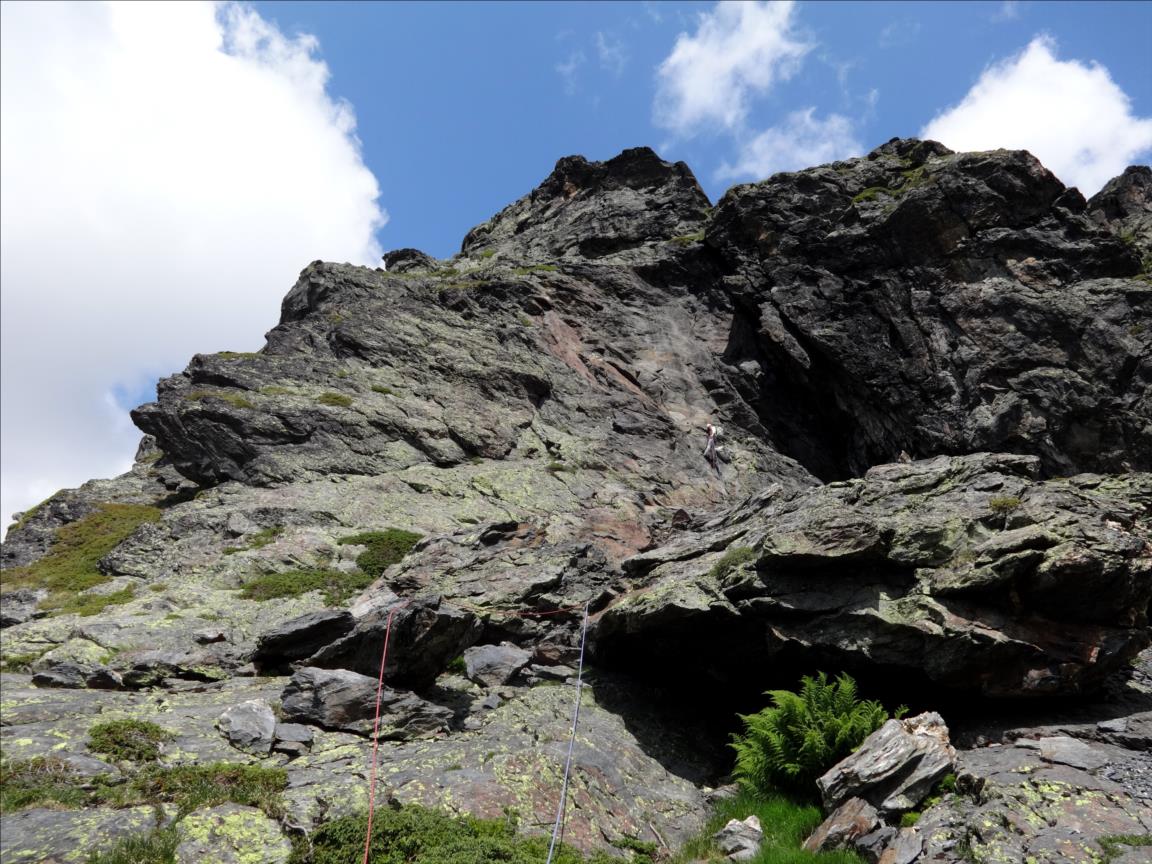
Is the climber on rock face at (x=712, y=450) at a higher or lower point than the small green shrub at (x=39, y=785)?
higher

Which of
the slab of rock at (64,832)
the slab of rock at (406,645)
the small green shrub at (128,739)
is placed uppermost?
the slab of rock at (406,645)

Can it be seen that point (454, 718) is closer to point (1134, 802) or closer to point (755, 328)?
point (1134, 802)

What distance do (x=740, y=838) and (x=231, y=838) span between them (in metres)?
8.11

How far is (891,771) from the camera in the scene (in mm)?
12820

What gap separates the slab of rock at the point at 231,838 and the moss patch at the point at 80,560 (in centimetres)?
1298

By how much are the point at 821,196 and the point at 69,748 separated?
56.4 metres

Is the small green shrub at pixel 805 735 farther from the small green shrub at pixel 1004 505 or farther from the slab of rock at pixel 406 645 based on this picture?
the slab of rock at pixel 406 645

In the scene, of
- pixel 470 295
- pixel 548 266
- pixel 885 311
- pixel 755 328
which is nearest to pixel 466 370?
pixel 470 295

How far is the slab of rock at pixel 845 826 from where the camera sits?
39.3 ft

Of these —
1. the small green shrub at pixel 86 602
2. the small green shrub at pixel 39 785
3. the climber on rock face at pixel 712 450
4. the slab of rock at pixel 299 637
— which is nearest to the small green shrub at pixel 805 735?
the slab of rock at pixel 299 637

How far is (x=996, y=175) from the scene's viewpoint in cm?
4953

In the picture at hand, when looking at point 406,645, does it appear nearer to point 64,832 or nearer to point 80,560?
point 64,832

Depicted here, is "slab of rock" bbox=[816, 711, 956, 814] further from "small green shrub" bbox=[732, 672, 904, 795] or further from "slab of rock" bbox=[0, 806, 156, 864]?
"slab of rock" bbox=[0, 806, 156, 864]

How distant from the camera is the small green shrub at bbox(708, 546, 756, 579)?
18.9m
